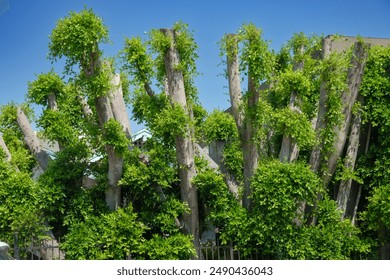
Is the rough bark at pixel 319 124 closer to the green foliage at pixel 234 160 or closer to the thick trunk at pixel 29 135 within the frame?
the green foliage at pixel 234 160

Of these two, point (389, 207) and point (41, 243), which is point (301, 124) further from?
point (41, 243)

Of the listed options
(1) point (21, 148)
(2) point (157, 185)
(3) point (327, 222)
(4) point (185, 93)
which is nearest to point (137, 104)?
(4) point (185, 93)

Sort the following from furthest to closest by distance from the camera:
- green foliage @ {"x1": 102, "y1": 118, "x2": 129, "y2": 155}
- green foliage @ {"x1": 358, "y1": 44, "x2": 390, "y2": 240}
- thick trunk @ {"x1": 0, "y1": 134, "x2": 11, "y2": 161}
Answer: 1. thick trunk @ {"x1": 0, "y1": 134, "x2": 11, "y2": 161}
2. green foliage @ {"x1": 358, "y1": 44, "x2": 390, "y2": 240}
3. green foliage @ {"x1": 102, "y1": 118, "x2": 129, "y2": 155}

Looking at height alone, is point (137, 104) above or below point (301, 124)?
above

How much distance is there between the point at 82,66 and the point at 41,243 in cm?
179

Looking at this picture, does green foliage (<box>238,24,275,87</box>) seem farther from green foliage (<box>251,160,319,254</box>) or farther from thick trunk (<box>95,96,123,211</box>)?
thick trunk (<box>95,96,123,211</box>)

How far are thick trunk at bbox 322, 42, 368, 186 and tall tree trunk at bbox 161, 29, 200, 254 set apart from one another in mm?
1343

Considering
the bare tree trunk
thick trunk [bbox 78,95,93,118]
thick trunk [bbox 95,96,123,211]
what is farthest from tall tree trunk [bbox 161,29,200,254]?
thick trunk [bbox 78,95,93,118]

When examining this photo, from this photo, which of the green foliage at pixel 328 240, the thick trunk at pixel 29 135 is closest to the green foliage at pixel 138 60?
the thick trunk at pixel 29 135

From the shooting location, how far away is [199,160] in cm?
587

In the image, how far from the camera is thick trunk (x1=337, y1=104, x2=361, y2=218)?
19.1 ft

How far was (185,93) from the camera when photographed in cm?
583
